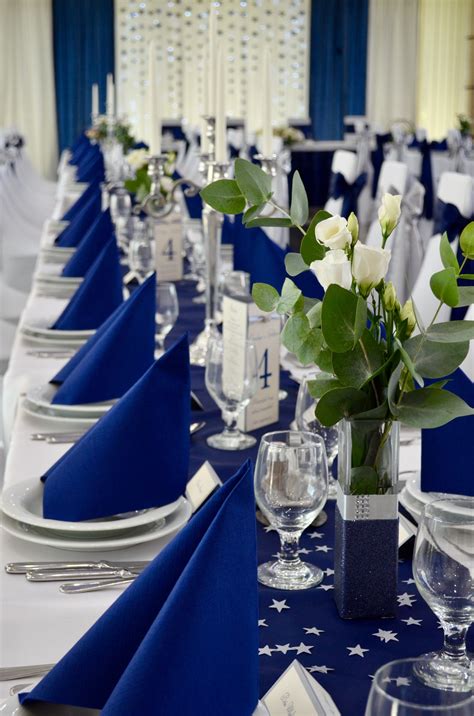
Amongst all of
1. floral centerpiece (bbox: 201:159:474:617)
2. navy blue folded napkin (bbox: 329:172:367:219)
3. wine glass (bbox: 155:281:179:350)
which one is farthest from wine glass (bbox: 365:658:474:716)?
navy blue folded napkin (bbox: 329:172:367:219)

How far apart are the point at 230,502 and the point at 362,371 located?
0.23 m

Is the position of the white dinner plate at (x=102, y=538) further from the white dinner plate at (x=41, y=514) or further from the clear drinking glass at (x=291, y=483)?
the clear drinking glass at (x=291, y=483)

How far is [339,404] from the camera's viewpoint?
3.38 feet

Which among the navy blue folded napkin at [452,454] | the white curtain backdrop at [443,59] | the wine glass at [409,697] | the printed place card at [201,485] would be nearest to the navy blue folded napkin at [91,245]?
the printed place card at [201,485]

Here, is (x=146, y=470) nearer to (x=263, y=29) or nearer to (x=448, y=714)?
(x=448, y=714)

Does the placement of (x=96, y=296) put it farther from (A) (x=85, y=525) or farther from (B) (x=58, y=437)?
(A) (x=85, y=525)

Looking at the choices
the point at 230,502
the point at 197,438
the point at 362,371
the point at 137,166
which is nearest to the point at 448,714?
the point at 230,502

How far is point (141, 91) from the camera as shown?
48.5 ft

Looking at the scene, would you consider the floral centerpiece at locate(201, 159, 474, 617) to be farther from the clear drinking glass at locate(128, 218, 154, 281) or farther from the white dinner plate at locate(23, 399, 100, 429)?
the clear drinking glass at locate(128, 218, 154, 281)

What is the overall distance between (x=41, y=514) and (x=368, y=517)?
46cm

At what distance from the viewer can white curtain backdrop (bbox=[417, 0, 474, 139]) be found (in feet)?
49.6

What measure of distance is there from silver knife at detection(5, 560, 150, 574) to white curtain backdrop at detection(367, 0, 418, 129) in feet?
46.6

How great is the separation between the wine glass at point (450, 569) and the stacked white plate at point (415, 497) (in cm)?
34

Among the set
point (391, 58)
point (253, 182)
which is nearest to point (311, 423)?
point (253, 182)
